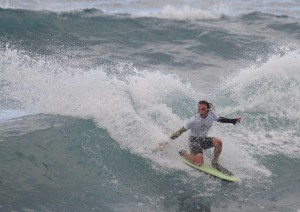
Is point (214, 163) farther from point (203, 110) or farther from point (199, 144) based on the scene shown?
point (203, 110)

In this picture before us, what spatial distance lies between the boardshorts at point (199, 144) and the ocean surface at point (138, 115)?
0.38 meters

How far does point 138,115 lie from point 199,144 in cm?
219

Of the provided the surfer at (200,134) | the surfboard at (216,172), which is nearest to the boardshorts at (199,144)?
the surfer at (200,134)

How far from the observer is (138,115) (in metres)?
11.6

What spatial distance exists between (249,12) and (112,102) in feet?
53.5

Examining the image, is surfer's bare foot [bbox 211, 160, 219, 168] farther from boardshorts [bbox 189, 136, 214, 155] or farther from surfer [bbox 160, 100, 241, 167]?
boardshorts [bbox 189, 136, 214, 155]

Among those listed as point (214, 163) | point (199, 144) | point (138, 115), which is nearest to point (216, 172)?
point (214, 163)

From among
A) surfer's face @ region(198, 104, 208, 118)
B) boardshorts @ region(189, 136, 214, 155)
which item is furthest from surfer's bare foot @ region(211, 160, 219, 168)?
surfer's face @ region(198, 104, 208, 118)

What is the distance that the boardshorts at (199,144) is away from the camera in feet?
32.0

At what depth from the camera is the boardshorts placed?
9.77m

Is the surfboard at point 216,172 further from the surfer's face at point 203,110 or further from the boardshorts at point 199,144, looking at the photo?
the surfer's face at point 203,110

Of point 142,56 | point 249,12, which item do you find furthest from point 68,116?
point 249,12

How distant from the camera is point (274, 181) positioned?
9.48m

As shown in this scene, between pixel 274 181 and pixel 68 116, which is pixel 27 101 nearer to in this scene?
pixel 68 116
